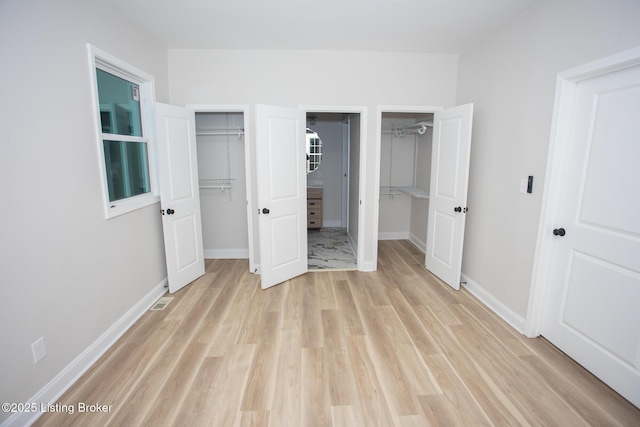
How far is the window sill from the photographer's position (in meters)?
2.48

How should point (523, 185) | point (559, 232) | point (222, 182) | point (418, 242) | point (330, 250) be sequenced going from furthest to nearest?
point (418, 242), point (330, 250), point (222, 182), point (523, 185), point (559, 232)

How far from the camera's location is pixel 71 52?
205cm

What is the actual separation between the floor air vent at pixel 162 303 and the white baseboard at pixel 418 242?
363 centimetres

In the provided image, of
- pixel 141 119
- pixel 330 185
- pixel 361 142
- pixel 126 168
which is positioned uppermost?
pixel 141 119

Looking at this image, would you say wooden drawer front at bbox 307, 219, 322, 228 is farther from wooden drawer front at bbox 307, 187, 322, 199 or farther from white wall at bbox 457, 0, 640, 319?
white wall at bbox 457, 0, 640, 319

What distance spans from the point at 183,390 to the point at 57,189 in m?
1.53

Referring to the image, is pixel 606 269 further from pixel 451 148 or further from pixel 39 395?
pixel 39 395

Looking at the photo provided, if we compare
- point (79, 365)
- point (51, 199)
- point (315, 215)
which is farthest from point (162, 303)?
point (315, 215)

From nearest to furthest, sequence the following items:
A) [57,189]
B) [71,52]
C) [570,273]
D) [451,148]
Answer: [57,189]
[71,52]
[570,273]
[451,148]

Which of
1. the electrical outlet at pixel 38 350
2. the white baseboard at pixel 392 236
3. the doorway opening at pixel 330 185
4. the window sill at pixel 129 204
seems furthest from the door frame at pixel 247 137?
the white baseboard at pixel 392 236

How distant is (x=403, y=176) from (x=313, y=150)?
6.25ft

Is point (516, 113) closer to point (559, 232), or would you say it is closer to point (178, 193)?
point (559, 232)

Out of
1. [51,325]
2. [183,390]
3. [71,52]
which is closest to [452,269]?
[183,390]

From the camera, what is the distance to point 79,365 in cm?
209
